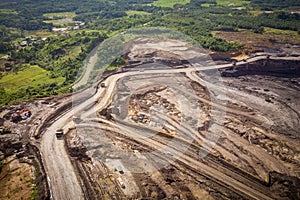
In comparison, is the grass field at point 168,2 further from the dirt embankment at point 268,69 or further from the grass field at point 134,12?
the dirt embankment at point 268,69

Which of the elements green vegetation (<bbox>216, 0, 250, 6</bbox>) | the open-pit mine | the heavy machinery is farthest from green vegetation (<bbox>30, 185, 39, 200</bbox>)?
green vegetation (<bbox>216, 0, 250, 6</bbox>)

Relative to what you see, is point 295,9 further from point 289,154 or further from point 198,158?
point 198,158

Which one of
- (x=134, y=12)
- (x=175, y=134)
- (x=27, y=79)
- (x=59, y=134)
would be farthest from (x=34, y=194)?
(x=134, y=12)

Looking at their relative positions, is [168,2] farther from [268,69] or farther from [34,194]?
[34,194]

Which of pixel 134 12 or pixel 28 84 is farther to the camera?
pixel 134 12

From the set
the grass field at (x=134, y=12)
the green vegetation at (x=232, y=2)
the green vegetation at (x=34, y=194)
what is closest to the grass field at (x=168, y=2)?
the grass field at (x=134, y=12)

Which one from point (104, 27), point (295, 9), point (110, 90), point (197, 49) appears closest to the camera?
point (110, 90)

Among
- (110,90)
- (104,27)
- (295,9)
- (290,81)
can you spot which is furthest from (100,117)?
→ (295,9)

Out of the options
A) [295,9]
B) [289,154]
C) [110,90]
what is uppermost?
[295,9]
